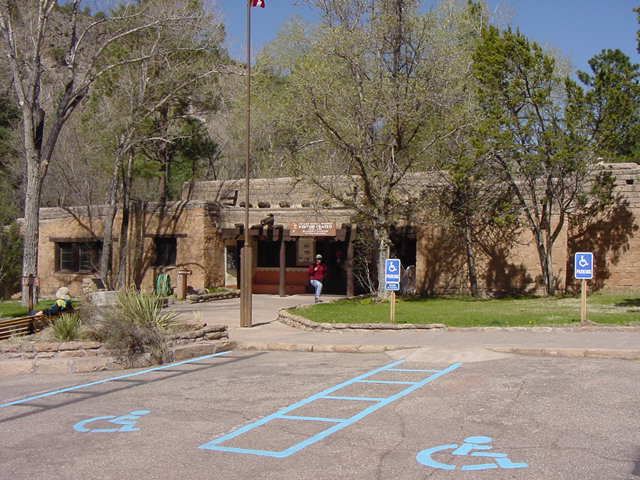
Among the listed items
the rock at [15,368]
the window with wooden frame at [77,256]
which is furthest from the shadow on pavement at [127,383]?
the window with wooden frame at [77,256]

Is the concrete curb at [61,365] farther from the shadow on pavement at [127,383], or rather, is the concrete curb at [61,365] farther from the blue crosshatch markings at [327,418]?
the blue crosshatch markings at [327,418]

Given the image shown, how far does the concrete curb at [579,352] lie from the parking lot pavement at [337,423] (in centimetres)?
50

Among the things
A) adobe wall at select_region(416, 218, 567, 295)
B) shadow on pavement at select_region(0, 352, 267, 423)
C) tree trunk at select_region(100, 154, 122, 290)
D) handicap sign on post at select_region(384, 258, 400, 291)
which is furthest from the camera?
tree trunk at select_region(100, 154, 122, 290)

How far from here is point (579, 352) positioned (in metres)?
11.3

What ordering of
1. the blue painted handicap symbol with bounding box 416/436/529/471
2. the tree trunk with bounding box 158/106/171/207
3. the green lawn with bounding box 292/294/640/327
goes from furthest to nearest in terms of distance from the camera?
the tree trunk with bounding box 158/106/171/207
the green lawn with bounding box 292/294/640/327
the blue painted handicap symbol with bounding box 416/436/529/471

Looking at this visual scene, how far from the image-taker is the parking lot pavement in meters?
5.99

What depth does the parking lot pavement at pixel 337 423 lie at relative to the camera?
19.7 ft

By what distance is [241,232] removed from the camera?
88.2 feet

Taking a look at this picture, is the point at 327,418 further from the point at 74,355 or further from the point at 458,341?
the point at 74,355

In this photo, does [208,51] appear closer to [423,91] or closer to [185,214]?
[185,214]

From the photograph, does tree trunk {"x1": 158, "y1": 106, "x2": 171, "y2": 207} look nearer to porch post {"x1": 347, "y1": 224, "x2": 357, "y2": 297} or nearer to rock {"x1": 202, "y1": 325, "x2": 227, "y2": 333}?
porch post {"x1": 347, "y1": 224, "x2": 357, "y2": 297}

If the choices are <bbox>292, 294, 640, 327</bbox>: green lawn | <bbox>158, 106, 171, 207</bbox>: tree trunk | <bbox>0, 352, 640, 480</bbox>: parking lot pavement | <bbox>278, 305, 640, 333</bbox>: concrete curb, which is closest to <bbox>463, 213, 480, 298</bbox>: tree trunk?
<bbox>292, 294, 640, 327</bbox>: green lawn

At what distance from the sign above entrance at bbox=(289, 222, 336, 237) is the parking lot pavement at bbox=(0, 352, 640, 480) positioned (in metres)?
13.5

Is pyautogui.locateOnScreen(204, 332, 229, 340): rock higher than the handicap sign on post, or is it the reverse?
the handicap sign on post
